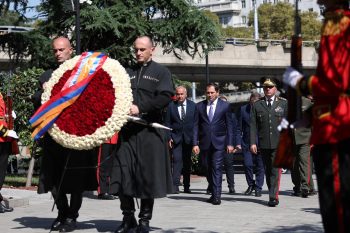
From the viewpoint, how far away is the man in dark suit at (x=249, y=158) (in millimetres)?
16406

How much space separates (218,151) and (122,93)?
5611 mm

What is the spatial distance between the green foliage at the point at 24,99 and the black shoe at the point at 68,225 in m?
8.58

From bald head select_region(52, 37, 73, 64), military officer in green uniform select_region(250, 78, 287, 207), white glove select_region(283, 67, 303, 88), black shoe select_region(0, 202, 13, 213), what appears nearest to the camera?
white glove select_region(283, 67, 303, 88)

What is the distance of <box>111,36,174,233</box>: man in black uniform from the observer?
986 cm

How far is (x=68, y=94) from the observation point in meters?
A: 9.77

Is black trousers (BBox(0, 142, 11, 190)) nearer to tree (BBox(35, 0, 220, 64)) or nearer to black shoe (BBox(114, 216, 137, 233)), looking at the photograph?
black shoe (BBox(114, 216, 137, 233))

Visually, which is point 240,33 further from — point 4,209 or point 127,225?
point 127,225

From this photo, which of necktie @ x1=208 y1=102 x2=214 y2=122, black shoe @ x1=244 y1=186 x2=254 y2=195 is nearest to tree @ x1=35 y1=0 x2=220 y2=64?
black shoe @ x1=244 y1=186 x2=254 y2=195

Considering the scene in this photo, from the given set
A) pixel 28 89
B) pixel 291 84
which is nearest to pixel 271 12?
pixel 28 89

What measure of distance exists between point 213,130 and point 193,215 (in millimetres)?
3061

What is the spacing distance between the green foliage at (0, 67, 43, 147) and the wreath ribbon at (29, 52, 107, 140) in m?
9.16

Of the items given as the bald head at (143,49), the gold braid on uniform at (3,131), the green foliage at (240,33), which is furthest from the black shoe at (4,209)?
the green foliage at (240,33)

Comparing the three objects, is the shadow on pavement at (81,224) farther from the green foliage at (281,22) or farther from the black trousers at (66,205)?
the green foliage at (281,22)

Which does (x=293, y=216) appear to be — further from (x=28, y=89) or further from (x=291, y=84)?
(x=28, y=89)
